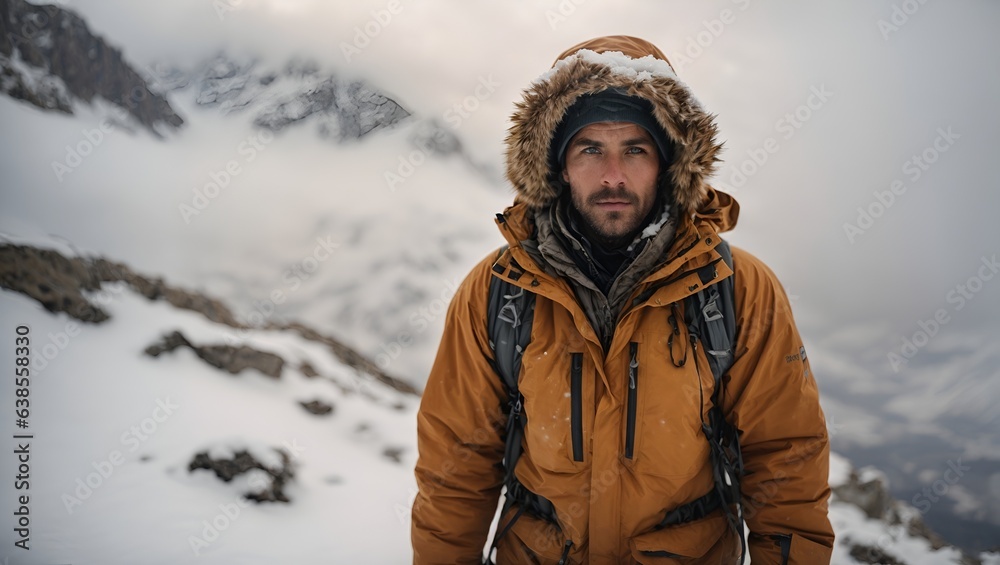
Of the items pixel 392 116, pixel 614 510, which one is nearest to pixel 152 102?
pixel 392 116

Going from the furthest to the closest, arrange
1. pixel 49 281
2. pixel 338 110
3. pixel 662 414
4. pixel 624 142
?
pixel 338 110, pixel 49 281, pixel 624 142, pixel 662 414

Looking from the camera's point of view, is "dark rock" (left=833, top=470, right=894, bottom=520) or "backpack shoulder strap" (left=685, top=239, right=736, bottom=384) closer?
"backpack shoulder strap" (left=685, top=239, right=736, bottom=384)

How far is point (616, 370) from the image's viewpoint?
2018 millimetres

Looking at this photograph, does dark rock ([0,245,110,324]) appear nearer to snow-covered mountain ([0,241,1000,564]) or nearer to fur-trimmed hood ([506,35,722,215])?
snow-covered mountain ([0,241,1000,564])

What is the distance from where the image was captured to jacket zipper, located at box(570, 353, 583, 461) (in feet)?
6.61

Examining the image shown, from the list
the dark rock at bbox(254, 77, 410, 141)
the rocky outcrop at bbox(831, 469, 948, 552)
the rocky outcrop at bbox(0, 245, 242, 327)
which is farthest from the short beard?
the dark rock at bbox(254, 77, 410, 141)

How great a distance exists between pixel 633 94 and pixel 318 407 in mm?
5904

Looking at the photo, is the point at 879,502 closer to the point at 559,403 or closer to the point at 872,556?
the point at 872,556

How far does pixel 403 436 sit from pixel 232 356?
269 centimetres

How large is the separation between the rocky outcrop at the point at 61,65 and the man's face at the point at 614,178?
1279 cm

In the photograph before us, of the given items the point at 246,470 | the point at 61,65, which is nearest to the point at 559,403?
the point at 246,470

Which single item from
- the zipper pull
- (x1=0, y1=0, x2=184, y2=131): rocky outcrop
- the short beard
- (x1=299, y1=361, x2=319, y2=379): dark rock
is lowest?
the zipper pull

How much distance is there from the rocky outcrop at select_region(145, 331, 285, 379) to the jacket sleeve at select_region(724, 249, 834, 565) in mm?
6338

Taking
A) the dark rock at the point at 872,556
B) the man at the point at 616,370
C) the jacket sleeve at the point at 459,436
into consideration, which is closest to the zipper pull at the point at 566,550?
the man at the point at 616,370
